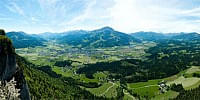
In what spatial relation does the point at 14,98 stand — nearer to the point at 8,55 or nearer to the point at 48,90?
the point at 8,55

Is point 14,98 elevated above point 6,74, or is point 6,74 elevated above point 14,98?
point 14,98

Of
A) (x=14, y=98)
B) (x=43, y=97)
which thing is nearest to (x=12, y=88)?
(x=14, y=98)

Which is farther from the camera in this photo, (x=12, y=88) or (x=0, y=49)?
(x=0, y=49)

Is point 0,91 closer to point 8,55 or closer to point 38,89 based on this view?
point 8,55

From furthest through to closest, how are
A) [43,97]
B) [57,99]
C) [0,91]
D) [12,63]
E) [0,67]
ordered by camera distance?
[57,99] → [43,97] → [12,63] → [0,67] → [0,91]

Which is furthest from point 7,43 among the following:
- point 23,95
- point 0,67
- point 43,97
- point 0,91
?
point 0,91

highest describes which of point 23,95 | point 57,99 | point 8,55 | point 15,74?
point 8,55

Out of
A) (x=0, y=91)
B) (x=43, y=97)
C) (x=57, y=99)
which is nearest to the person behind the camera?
(x=0, y=91)
